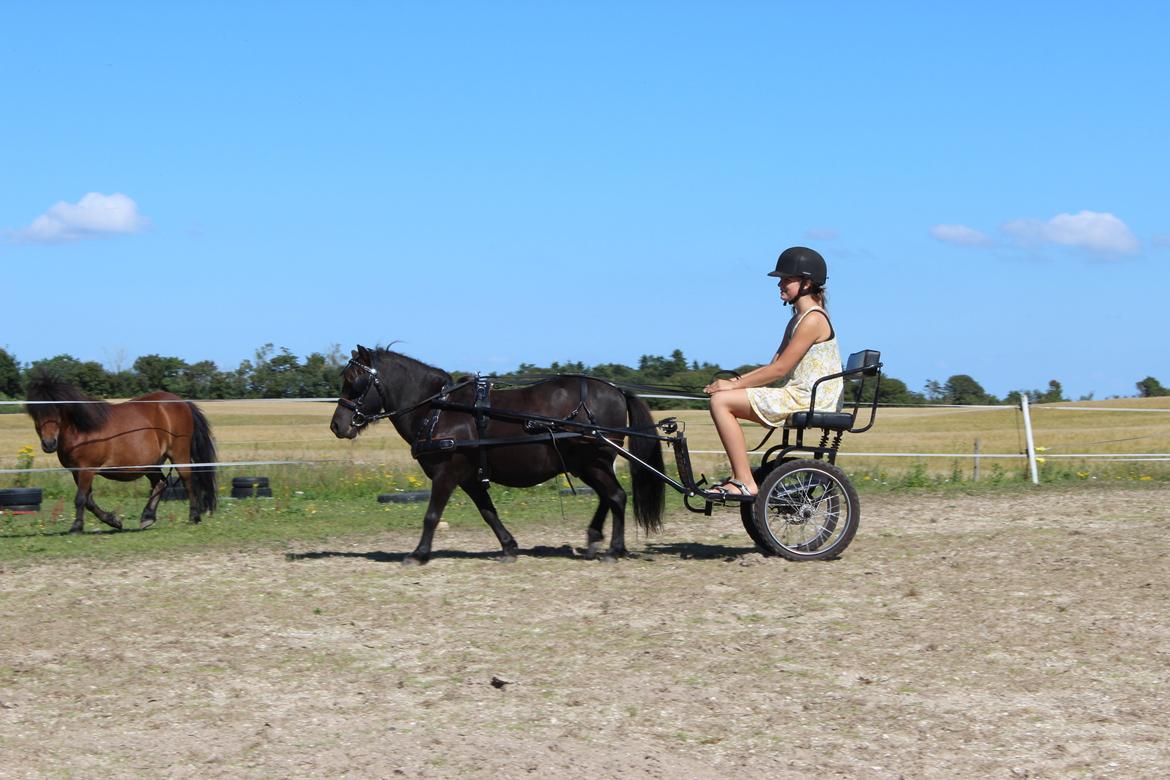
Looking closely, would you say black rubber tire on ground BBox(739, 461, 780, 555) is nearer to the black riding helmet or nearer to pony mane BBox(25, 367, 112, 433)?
the black riding helmet

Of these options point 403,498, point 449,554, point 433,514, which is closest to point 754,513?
point 433,514

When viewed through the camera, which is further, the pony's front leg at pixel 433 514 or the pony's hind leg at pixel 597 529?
the pony's hind leg at pixel 597 529

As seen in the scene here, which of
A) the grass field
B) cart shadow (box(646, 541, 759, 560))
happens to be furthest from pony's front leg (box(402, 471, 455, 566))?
the grass field

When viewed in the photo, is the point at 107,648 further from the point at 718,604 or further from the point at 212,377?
the point at 212,377

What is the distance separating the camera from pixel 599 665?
253 inches

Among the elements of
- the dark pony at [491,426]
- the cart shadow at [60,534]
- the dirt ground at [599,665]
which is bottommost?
the dirt ground at [599,665]

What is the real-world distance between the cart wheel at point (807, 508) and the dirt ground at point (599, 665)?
0.19 m

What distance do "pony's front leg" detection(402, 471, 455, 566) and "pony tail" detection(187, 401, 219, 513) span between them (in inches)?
193

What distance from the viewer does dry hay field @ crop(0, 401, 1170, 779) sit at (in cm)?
513

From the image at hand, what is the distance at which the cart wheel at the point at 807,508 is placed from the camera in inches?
357

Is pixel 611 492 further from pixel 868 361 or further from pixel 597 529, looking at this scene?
pixel 868 361

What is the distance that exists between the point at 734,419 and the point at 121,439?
752cm

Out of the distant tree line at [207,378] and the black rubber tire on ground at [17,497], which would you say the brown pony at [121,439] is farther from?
the distant tree line at [207,378]

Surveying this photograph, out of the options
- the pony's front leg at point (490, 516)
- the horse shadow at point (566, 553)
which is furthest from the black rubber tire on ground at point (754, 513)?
the pony's front leg at point (490, 516)
